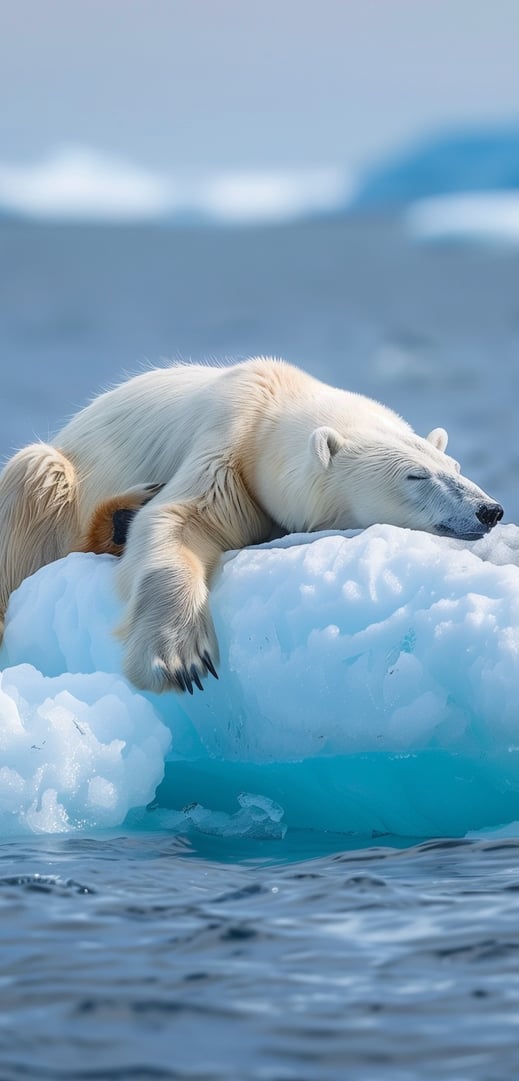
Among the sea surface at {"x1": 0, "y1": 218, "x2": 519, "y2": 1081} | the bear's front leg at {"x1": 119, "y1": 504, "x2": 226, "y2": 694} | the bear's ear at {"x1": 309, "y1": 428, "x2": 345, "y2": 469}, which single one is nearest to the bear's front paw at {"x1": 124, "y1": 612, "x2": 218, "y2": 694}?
the bear's front leg at {"x1": 119, "y1": 504, "x2": 226, "y2": 694}

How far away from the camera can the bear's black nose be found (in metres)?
5.28

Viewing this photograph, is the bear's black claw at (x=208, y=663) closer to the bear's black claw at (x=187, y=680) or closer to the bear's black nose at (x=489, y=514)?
the bear's black claw at (x=187, y=680)

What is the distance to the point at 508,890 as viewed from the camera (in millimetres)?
3650

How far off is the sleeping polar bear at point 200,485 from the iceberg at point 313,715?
183mm

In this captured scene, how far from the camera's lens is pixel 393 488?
5.49m

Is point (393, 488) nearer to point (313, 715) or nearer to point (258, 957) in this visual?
point (313, 715)

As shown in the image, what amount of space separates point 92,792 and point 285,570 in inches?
40.9

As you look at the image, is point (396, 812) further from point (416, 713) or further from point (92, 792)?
point (92, 792)

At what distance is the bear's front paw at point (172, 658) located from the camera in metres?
4.74

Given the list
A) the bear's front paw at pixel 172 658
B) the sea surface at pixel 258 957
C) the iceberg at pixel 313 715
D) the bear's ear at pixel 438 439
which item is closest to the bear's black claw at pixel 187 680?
the bear's front paw at pixel 172 658

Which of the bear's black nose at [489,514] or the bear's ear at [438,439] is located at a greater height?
the bear's ear at [438,439]

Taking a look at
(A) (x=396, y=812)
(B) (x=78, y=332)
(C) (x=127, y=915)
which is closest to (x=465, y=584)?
(A) (x=396, y=812)

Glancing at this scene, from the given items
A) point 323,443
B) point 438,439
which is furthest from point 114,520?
point 438,439

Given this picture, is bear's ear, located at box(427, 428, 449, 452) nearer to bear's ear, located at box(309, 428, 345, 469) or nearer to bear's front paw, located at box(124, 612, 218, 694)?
bear's ear, located at box(309, 428, 345, 469)
